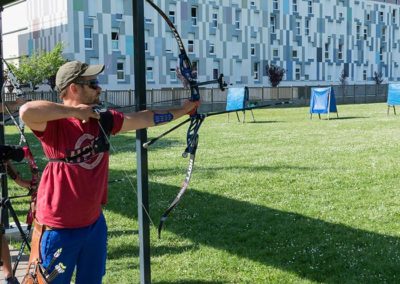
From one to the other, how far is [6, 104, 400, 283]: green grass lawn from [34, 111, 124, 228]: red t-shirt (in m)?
2.18

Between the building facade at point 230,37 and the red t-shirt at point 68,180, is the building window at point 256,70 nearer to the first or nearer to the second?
the building facade at point 230,37

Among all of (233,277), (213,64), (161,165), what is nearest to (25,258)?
(233,277)

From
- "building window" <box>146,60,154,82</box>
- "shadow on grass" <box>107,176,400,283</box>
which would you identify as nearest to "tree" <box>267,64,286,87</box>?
"building window" <box>146,60,154,82</box>

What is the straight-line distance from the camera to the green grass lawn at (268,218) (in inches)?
213

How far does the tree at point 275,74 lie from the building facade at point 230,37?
1239 millimetres

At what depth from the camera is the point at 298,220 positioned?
700cm

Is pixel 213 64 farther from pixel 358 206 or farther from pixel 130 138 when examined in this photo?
pixel 358 206

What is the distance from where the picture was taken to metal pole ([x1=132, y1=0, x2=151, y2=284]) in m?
4.60

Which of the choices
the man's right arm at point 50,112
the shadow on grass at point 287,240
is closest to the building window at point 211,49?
the shadow on grass at point 287,240

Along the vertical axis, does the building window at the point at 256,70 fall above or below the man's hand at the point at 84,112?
above

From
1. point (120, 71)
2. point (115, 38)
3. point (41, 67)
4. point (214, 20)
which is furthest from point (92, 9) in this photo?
point (214, 20)

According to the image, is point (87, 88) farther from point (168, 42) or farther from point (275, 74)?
point (275, 74)

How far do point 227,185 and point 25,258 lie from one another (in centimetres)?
423

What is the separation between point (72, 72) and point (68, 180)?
25.2 inches
